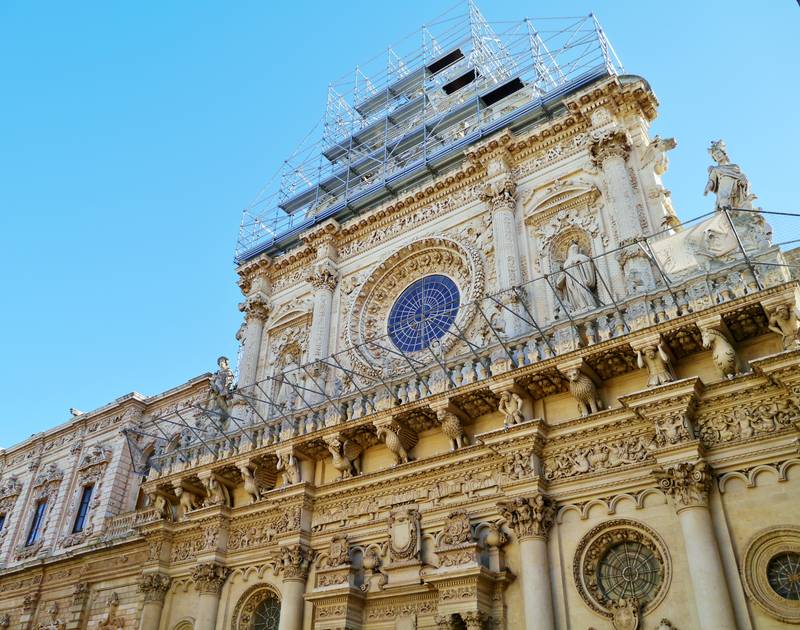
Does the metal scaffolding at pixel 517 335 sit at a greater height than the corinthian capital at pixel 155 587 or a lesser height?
greater

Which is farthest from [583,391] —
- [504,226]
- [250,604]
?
[250,604]

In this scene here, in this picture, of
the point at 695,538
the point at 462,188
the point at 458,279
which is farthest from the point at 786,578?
the point at 462,188

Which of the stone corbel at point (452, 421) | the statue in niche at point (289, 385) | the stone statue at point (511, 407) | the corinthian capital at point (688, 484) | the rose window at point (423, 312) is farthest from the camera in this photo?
the statue in niche at point (289, 385)

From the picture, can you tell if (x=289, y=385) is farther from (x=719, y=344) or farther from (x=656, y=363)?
(x=719, y=344)

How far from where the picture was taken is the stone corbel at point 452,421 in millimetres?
13461

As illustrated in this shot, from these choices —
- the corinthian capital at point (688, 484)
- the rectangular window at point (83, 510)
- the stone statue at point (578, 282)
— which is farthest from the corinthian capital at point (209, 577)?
the corinthian capital at point (688, 484)

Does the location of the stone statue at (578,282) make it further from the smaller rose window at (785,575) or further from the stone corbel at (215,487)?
the stone corbel at (215,487)

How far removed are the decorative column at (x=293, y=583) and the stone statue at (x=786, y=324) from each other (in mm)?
9798

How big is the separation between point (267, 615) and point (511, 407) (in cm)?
718

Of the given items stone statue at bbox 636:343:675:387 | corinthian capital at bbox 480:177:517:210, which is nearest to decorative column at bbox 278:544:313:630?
stone statue at bbox 636:343:675:387

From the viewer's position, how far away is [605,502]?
454 inches

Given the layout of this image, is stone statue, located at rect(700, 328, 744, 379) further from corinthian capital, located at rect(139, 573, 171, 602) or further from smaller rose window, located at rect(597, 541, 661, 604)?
corinthian capital, located at rect(139, 573, 171, 602)

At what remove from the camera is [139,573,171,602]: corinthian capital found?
54.1 ft

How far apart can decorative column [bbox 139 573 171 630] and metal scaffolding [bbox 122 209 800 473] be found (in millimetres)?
2603
